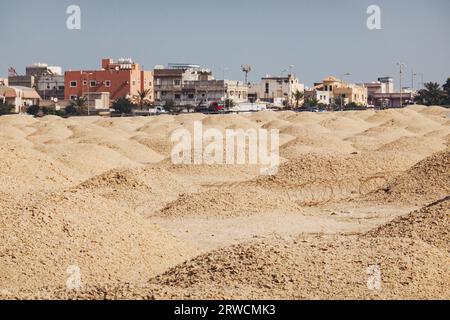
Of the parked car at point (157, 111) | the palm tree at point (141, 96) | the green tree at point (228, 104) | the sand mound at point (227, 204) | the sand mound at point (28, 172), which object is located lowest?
the sand mound at point (227, 204)

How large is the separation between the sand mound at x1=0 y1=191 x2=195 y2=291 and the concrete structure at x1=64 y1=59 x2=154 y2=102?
71888 millimetres

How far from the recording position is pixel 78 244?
13.8 m

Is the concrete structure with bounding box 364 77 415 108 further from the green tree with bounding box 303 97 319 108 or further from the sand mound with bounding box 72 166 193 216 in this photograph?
the sand mound with bounding box 72 166 193 216

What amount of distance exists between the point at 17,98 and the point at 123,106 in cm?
1188

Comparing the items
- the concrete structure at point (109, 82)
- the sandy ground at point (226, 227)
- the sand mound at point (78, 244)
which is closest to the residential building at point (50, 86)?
the concrete structure at point (109, 82)

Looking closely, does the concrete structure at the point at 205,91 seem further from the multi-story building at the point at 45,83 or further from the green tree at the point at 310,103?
the multi-story building at the point at 45,83

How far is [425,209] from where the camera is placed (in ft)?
52.7

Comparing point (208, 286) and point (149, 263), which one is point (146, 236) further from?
point (208, 286)

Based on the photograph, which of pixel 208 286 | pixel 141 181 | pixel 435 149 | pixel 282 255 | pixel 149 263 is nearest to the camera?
pixel 208 286

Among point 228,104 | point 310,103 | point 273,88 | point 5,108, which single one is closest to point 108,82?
point 228,104

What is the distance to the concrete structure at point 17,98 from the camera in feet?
277

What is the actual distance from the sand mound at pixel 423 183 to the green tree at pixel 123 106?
58140 millimetres

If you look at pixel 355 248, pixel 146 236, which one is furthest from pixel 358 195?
pixel 355 248

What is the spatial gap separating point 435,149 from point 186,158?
32.3ft
